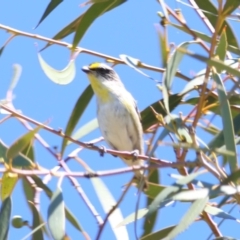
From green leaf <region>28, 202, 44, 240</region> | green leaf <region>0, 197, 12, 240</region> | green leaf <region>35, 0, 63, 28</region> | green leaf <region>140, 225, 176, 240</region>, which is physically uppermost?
green leaf <region>35, 0, 63, 28</region>

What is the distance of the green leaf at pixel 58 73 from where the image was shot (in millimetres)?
3004

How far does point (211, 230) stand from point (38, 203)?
60 centimetres

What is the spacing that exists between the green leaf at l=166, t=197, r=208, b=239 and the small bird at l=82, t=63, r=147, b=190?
1.90 meters

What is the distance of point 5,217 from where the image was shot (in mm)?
2395

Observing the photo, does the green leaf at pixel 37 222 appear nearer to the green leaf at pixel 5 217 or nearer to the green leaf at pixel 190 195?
the green leaf at pixel 5 217

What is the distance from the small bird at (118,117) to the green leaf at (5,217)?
1.55m

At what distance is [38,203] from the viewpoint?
2438 millimetres

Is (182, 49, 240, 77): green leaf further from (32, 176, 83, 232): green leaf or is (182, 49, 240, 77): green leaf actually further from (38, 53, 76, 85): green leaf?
(38, 53, 76, 85): green leaf

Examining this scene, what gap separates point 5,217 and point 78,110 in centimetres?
80

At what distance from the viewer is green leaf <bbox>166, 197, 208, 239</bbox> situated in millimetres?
1880

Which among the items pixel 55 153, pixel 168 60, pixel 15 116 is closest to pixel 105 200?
pixel 55 153

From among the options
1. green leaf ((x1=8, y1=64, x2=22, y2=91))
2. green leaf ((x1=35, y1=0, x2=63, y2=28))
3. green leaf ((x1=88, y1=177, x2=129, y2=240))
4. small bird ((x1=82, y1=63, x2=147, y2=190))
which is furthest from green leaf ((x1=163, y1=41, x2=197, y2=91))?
small bird ((x1=82, y1=63, x2=147, y2=190))

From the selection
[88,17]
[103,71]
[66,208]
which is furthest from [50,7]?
[103,71]

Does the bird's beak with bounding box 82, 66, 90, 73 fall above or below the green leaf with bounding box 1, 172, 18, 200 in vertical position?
above
